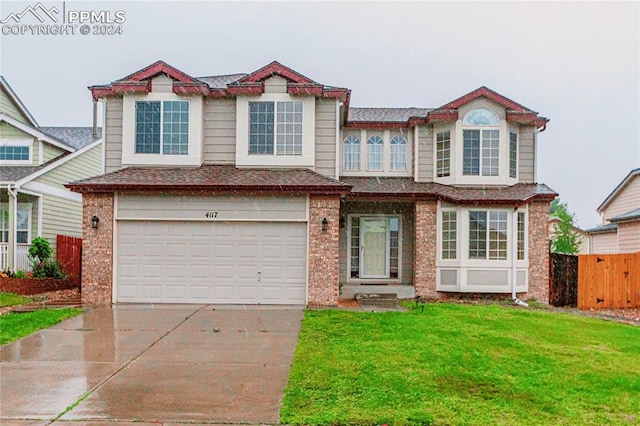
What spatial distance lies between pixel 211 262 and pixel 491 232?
7751 millimetres

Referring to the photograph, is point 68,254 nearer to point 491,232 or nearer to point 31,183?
point 31,183

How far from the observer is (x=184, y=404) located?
6027mm

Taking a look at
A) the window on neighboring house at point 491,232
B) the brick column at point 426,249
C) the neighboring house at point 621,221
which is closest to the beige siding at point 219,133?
the brick column at point 426,249

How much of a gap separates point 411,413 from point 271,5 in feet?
62.1

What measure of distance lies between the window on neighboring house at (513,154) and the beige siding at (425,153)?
230cm

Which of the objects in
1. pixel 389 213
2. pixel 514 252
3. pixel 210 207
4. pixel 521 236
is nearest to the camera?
pixel 210 207

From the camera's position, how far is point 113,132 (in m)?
15.0

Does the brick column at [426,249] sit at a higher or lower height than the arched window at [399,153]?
lower

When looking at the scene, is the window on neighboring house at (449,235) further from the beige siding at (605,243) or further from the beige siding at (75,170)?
the beige siding at (75,170)

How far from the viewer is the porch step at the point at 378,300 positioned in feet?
45.1

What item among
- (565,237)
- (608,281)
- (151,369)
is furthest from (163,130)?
(565,237)

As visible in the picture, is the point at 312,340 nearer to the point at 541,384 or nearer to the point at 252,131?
the point at 541,384

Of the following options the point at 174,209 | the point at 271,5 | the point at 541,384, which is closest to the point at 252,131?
the point at 174,209

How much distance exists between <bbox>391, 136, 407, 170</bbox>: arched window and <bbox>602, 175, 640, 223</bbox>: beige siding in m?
12.3
